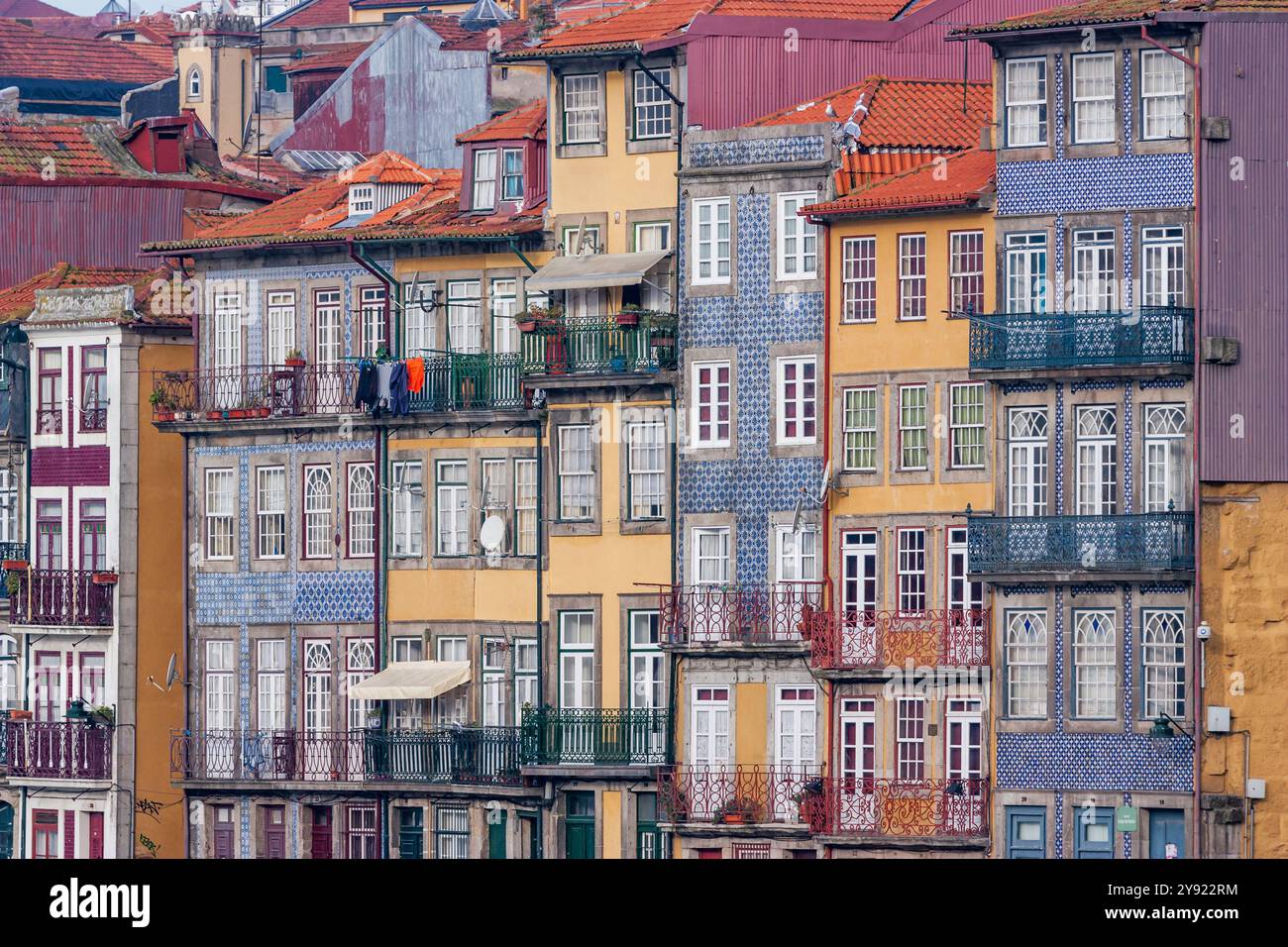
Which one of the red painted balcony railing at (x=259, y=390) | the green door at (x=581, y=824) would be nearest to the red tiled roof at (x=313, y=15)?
the red painted balcony railing at (x=259, y=390)

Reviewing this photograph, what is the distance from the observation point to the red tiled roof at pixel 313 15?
10762cm

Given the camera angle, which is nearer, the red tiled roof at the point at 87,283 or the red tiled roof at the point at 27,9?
the red tiled roof at the point at 87,283

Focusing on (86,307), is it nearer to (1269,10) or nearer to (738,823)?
(738,823)

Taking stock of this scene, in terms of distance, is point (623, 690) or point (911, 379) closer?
point (911, 379)

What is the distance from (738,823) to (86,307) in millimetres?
19773

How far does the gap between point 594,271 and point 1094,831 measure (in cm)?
1372

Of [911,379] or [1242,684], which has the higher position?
[911,379]

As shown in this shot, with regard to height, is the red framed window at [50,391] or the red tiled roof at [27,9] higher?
the red tiled roof at [27,9]

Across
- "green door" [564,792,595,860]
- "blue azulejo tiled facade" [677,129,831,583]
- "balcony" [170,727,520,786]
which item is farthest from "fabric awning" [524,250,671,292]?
"green door" [564,792,595,860]

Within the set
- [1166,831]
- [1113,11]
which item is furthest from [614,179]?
[1166,831]

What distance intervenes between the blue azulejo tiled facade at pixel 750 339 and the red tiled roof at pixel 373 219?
482cm

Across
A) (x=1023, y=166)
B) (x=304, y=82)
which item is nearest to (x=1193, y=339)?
(x=1023, y=166)

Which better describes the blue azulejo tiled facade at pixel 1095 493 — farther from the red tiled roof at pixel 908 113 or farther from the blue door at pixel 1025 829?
the red tiled roof at pixel 908 113

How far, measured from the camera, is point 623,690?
57438 millimetres
